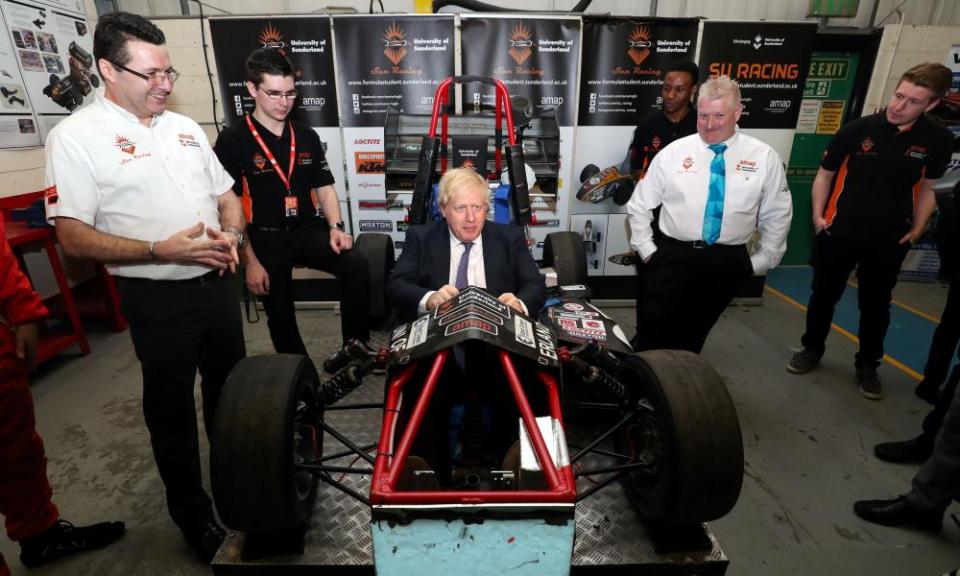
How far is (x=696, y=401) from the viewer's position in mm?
1530

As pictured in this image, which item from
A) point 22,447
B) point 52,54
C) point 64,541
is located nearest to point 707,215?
point 22,447

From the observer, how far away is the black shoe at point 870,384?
3.06m

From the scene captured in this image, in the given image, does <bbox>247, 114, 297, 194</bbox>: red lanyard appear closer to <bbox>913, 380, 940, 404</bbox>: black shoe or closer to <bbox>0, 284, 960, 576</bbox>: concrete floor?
<bbox>0, 284, 960, 576</bbox>: concrete floor

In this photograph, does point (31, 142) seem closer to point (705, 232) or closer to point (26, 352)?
point (26, 352)

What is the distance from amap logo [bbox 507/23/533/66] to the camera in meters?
4.02

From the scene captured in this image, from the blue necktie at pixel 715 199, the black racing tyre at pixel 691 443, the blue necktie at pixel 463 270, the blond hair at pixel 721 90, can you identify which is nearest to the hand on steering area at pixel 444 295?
the blue necktie at pixel 463 270

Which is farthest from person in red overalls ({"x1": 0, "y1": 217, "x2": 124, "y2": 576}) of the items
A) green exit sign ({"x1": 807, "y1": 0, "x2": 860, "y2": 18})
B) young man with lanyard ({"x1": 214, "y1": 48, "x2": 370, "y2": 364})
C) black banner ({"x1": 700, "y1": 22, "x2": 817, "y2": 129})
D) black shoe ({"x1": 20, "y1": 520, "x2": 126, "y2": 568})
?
green exit sign ({"x1": 807, "y1": 0, "x2": 860, "y2": 18})

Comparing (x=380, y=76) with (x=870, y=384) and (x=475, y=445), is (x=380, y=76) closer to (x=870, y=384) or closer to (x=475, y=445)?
(x=475, y=445)

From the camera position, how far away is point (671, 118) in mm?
3598

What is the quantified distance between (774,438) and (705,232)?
1244 millimetres

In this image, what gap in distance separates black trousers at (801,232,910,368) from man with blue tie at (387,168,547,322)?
2067 mm

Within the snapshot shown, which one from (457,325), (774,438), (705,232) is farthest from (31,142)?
(774,438)

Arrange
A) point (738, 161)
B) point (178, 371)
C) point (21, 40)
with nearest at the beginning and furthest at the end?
1. point (178, 371)
2. point (738, 161)
3. point (21, 40)

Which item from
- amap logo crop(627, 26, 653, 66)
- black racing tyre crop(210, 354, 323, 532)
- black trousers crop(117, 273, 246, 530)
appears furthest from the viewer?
amap logo crop(627, 26, 653, 66)
